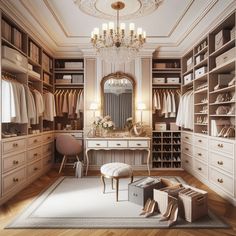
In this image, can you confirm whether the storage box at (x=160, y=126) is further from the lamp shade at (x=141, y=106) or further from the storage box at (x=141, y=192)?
the storage box at (x=141, y=192)

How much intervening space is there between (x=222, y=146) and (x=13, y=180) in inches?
127

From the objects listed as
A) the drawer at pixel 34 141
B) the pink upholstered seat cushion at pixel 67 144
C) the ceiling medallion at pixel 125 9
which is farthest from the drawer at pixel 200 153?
the drawer at pixel 34 141

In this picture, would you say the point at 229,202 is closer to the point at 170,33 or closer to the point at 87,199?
the point at 87,199

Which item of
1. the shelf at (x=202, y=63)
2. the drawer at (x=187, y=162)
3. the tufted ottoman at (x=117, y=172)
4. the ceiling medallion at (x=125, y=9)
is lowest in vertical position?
the drawer at (x=187, y=162)

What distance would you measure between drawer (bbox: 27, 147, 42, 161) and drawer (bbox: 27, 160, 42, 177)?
0.11 metres

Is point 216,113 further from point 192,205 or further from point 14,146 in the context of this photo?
point 14,146

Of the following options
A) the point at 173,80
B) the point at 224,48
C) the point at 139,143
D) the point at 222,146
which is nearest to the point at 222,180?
the point at 222,146

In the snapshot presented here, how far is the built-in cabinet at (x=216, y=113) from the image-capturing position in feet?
10.7

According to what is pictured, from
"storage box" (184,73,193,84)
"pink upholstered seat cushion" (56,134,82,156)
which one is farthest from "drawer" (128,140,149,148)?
"storage box" (184,73,193,84)

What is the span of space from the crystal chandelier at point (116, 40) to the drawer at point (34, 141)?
6.59ft

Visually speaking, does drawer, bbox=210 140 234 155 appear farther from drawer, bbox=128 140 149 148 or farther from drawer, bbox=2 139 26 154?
drawer, bbox=2 139 26 154

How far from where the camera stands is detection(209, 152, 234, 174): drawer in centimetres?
314

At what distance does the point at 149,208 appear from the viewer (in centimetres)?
271

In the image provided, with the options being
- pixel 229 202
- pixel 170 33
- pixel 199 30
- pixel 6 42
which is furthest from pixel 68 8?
pixel 229 202
